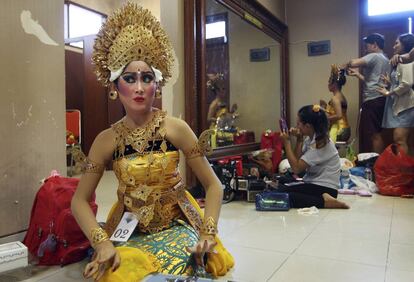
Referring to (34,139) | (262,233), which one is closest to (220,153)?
(262,233)

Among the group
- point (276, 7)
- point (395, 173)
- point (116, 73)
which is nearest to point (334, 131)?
point (395, 173)

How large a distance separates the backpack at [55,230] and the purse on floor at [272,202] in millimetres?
1355

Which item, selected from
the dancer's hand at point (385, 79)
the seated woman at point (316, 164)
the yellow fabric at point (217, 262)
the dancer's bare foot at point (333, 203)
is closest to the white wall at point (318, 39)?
the dancer's hand at point (385, 79)

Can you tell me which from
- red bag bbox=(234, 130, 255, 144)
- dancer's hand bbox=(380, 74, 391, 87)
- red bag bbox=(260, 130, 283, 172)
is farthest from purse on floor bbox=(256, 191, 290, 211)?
dancer's hand bbox=(380, 74, 391, 87)

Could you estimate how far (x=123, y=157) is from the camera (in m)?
1.26

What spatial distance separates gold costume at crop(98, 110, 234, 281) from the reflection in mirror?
6.58 ft

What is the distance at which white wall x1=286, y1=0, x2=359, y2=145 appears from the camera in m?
5.01

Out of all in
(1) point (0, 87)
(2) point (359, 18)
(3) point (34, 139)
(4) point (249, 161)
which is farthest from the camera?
(2) point (359, 18)

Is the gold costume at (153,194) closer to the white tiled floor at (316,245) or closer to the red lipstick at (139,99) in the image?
the red lipstick at (139,99)

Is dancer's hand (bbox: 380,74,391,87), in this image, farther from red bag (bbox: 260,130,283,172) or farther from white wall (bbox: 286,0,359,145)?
red bag (bbox: 260,130,283,172)

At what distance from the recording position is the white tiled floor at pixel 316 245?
149cm

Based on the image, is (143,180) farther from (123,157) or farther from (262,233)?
(262,233)

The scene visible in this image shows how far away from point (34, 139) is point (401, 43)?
3.48 meters

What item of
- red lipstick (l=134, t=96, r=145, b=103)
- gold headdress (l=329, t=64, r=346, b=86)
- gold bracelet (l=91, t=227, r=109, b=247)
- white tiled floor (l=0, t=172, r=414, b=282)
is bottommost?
white tiled floor (l=0, t=172, r=414, b=282)
